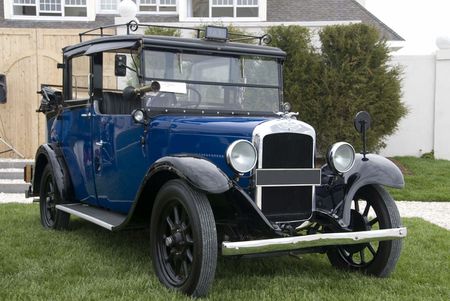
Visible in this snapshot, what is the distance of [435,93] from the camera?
1235 centimetres

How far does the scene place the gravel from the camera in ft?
25.0

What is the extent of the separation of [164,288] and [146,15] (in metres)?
13.9

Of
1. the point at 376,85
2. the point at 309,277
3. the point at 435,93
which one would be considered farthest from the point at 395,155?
the point at 309,277

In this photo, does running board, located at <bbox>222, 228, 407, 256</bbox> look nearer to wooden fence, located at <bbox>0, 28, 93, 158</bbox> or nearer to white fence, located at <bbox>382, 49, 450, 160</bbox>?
white fence, located at <bbox>382, 49, 450, 160</bbox>

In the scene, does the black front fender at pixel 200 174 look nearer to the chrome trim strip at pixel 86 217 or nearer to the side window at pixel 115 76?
the chrome trim strip at pixel 86 217

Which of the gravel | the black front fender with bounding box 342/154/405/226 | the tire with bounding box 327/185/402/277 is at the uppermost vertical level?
the black front fender with bounding box 342/154/405/226

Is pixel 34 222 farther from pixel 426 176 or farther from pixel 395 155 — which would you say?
pixel 395 155

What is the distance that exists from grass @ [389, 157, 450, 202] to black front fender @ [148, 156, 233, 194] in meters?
6.53

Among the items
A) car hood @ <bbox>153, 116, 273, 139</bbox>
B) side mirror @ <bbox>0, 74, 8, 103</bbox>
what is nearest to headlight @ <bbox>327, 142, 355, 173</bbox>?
car hood @ <bbox>153, 116, 273, 139</bbox>

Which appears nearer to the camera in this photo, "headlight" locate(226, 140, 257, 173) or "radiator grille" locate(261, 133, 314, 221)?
"headlight" locate(226, 140, 257, 173)

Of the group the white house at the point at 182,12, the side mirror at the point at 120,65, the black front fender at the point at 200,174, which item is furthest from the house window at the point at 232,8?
the black front fender at the point at 200,174

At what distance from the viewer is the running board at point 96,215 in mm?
4551

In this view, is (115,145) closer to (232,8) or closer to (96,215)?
(96,215)

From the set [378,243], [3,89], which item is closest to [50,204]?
[378,243]
